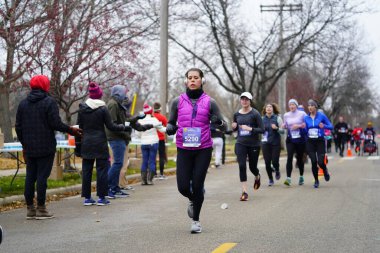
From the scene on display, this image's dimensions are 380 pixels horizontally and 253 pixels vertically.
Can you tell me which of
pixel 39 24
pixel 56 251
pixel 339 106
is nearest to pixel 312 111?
pixel 39 24

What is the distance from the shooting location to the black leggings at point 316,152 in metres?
14.2

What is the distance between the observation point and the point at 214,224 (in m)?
8.84

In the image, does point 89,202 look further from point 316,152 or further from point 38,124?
point 316,152

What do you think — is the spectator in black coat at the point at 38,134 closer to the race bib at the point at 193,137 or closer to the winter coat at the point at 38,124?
the winter coat at the point at 38,124

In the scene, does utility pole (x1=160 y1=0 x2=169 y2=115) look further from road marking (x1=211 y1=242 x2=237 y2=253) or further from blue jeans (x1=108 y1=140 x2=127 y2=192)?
road marking (x1=211 y1=242 x2=237 y2=253)

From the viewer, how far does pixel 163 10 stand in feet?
70.4

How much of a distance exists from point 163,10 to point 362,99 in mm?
61465

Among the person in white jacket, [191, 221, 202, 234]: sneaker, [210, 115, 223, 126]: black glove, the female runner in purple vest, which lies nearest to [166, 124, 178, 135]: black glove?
the female runner in purple vest

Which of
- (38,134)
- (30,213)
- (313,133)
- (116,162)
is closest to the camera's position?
(38,134)

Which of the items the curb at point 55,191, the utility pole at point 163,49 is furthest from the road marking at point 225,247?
the utility pole at point 163,49

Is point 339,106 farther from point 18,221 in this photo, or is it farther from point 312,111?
point 18,221

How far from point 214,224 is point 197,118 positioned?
159 centimetres

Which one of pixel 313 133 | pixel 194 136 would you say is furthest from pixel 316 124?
pixel 194 136

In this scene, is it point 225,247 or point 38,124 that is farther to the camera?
point 38,124
